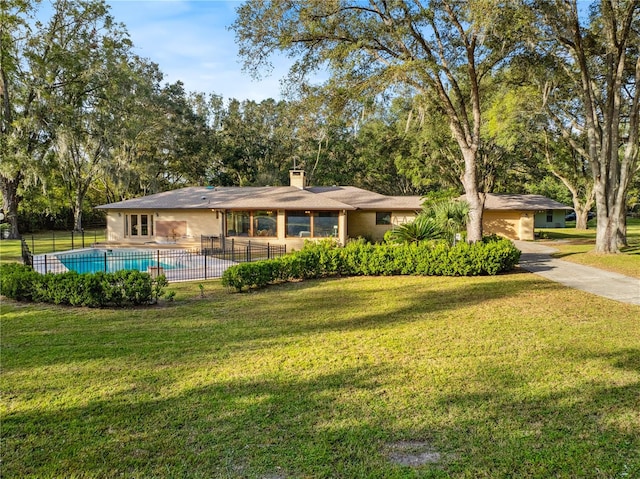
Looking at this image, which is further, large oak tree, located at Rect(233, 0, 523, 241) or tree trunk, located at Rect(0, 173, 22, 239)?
tree trunk, located at Rect(0, 173, 22, 239)

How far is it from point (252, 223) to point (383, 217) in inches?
328

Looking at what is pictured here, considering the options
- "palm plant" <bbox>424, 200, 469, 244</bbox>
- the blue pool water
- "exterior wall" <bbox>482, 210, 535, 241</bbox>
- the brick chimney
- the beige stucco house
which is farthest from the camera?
"exterior wall" <bbox>482, 210, 535, 241</bbox>

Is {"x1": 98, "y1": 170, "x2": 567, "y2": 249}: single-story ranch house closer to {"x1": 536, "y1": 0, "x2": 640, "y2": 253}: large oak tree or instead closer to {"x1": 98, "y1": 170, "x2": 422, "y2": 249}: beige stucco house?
{"x1": 98, "y1": 170, "x2": 422, "y2": 249}: beige stucco house

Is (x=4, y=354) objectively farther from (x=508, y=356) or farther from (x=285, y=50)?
(x=285, y=50)

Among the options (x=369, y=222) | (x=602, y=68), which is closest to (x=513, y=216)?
(x=369, y=222)

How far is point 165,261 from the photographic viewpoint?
1705 cm

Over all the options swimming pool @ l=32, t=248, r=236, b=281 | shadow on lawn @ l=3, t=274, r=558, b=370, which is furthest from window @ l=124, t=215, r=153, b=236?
shadow on lawn @ l=3, t=274, r=558, b=370

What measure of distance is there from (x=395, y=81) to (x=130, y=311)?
1015 cm

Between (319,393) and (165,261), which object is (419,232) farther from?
(165,261)

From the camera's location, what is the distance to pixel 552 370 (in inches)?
189

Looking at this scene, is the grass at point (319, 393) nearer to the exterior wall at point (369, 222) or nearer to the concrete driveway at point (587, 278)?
the concrete driveway at point (587, 278)

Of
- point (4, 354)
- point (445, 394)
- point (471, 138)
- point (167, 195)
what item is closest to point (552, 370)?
point (445, 394)

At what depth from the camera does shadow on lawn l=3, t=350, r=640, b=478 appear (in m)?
2.99

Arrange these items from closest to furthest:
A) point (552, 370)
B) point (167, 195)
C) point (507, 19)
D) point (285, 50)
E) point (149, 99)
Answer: point (552, 370) → point (507, 19) → point (285, 50) → point (167, 195) → point (149, 99)
